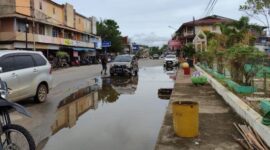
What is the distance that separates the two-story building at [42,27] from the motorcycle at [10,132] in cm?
3713

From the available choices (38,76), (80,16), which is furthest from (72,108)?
(80,16)

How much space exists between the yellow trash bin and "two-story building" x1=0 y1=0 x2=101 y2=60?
36610mm

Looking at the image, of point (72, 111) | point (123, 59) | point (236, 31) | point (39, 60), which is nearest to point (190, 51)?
point (123, 59)

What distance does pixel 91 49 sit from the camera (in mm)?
78000

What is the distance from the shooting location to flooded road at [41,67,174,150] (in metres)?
7.33

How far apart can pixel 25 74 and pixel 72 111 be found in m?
1.97

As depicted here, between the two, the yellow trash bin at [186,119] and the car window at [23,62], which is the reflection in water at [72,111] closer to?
the car window at [23,62]

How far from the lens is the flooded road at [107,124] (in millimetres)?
7328

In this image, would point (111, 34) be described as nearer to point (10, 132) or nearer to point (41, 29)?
point (41, 29)

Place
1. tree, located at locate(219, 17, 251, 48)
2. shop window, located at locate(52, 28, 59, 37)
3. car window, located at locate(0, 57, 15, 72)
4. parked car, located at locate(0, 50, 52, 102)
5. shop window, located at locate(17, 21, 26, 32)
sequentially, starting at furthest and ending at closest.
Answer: shop window, located at locate(52, 28, 59, 37), shop window, located at locate(17, 21, 26, 32), tree, located at locate(219, 17, 251, 48), parked car, located at locate(0, 50, 52, 102), car window, located at locate(0, 57, 15, 72)

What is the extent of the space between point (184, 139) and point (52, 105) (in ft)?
20.2

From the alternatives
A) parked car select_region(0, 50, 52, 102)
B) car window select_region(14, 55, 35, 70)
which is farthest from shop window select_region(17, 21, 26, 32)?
car window select_region(14, 55, 35, 70)

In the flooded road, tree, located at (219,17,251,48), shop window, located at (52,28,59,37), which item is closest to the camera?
the flooded road

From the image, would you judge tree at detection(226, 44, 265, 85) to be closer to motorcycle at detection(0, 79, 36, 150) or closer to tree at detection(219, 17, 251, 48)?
tree at detection(219, 17, 251, 48)
